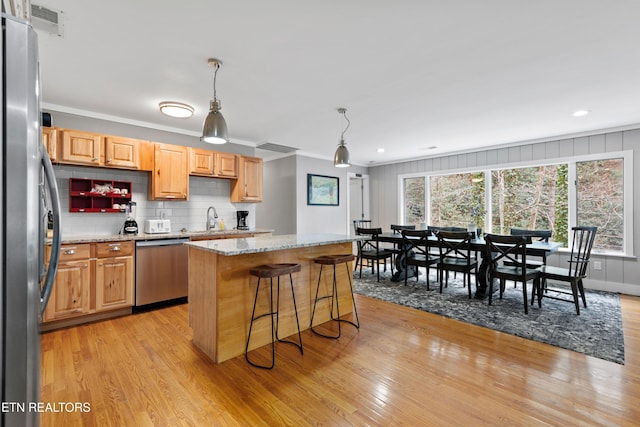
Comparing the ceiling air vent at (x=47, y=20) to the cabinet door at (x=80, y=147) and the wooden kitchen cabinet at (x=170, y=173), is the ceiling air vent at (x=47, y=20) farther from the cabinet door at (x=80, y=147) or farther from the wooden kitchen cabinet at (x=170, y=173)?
the wooden kitchen cabinet at (x=170, y=173)

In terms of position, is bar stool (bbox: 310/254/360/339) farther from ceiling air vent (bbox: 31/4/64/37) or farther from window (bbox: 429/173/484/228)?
window (bbox: 429/173/484/228)

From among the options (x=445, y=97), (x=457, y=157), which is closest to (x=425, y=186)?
(x=457, y=157)

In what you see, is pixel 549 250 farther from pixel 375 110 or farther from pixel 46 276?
pixel 46 276

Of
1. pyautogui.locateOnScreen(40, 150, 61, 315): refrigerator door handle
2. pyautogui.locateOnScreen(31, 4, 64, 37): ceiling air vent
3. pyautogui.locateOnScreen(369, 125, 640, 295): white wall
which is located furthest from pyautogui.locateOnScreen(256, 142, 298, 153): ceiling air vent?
pyautogui.locateOnScreen(40, 150, 61, 315): refrigerator door handle

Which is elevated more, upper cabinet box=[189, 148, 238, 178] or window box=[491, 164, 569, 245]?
upper cabinet box=[189, 148, 238, 178]

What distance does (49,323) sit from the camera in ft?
10.3

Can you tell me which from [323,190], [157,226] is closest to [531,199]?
[323,190]

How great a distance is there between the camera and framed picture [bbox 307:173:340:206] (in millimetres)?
6458

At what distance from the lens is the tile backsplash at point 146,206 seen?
367cm

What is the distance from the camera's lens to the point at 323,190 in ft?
22.1

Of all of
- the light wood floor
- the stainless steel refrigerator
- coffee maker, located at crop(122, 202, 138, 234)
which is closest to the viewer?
the stainless steel refrigerator

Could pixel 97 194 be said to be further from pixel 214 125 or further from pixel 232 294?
pixel 232 294

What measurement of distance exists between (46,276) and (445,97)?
3553 millimetres

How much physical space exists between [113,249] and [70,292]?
55 centimetres
